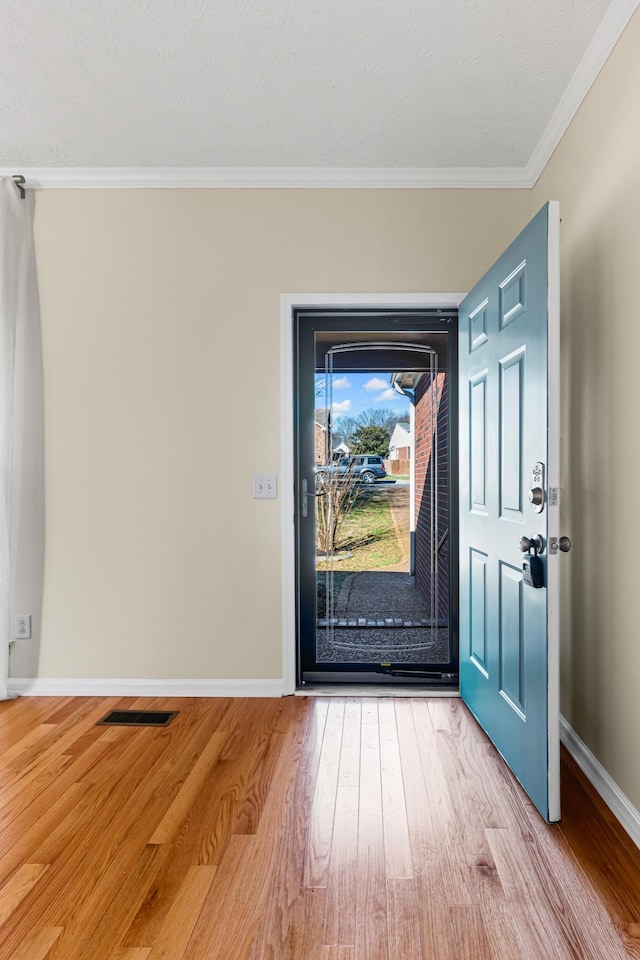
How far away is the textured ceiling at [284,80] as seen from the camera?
2012 millimetres

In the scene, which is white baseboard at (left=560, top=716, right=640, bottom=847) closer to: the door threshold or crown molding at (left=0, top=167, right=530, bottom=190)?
the door threshold

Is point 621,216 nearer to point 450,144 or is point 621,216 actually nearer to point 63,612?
point 450,144

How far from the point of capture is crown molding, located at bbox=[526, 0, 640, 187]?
196 centimetres

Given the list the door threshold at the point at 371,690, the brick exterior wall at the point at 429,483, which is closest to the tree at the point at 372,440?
the brick exterior wall at the point at 429,483

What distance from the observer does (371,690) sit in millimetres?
3184

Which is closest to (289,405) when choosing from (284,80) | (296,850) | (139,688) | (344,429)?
(344,429)

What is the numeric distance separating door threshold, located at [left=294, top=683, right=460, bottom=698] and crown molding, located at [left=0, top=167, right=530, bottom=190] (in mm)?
2581

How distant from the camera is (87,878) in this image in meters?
1.72

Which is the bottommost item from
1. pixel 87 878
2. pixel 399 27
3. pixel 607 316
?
pixel 87 878

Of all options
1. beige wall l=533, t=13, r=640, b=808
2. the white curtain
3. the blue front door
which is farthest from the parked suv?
the white curtain

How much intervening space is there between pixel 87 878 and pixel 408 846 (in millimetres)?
941

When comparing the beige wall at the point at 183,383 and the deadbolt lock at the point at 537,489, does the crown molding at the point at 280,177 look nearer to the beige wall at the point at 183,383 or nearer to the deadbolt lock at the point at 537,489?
the beige wall at the point at 183,383

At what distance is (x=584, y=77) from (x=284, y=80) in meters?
1.12

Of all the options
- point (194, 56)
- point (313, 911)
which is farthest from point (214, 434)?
point (313, 911)
